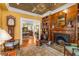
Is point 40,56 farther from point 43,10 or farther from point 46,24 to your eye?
point 43,10

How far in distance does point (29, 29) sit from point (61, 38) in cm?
53

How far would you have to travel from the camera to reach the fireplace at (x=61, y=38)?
2.20 m

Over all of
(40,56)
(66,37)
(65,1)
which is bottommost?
(40,56)

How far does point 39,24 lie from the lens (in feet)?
7.49

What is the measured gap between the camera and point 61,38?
7.38 ft

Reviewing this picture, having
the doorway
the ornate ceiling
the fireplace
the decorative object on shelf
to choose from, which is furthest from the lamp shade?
the fireplace

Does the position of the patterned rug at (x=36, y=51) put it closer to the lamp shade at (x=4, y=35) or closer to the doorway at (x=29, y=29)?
the doorway at (x=29, y=29)

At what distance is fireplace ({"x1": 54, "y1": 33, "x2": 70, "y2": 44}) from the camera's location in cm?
220

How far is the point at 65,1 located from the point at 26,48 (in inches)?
38.5

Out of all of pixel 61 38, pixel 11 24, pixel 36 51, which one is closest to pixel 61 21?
pixel 61 38

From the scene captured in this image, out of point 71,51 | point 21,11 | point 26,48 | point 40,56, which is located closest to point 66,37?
point 71,51

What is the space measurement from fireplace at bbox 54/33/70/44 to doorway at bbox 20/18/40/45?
293mm

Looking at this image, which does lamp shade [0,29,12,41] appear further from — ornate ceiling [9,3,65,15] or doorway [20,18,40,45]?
ornate ceiling [9,3,65,15]

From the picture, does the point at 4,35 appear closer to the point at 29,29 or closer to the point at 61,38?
the point at 29,29
